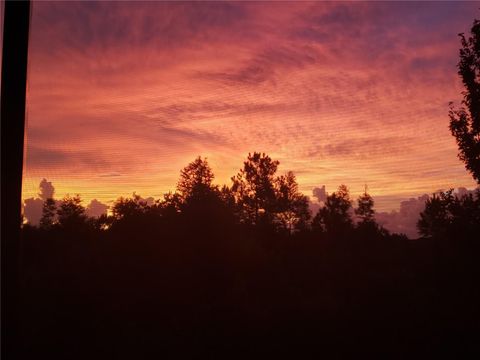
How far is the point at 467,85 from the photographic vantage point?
14.8 metres

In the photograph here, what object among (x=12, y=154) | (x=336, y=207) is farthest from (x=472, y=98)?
(x=336, y=207)

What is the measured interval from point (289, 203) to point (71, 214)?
21599mm

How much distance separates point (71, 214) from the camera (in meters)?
21.9

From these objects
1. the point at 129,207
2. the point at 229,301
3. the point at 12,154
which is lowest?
the point at 229,301

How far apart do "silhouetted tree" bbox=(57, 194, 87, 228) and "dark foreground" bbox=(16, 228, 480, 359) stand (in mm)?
3643

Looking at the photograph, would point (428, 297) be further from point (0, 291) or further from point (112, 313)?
point (0, 291)

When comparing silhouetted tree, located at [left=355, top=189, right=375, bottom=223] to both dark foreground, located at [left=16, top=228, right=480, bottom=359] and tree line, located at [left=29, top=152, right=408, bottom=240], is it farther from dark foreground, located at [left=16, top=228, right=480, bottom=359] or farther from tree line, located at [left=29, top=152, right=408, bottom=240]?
dark foreground, located at [left=16, top=228, right=480, bottom=359]

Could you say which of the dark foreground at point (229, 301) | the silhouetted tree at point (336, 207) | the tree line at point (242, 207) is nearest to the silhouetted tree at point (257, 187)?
the tree line at point (242, 207)

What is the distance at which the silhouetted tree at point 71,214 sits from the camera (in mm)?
19631

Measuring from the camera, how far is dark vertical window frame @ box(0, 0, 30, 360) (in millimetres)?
1557

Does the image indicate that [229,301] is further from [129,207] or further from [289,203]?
[289,203]

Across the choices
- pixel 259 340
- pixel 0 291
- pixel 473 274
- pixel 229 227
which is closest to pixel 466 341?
pixel 259 340

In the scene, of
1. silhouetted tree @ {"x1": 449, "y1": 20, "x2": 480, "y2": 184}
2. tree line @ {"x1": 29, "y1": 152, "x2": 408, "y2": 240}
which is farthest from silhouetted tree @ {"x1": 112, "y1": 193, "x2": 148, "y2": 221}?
silhouetted tree @ {"x1": 449, "y1": 20, "x2": 480, "y2": 184}

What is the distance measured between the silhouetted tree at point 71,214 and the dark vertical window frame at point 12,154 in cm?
1893
